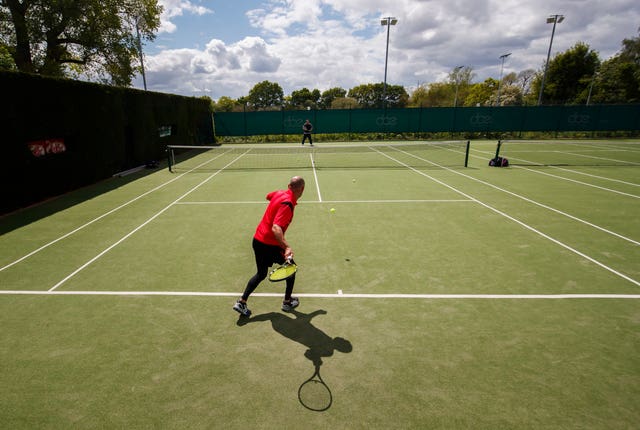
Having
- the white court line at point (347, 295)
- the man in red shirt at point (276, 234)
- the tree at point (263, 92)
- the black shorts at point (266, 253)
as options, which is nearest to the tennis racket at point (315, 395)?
the man in red shirt at point (276, 234)

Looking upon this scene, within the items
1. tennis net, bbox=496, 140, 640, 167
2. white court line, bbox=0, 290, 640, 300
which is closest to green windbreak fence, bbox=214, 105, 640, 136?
tennis net, bbox=496, 140, 640, 167

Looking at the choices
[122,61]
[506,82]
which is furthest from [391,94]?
[122,61]

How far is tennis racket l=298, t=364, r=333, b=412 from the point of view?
350cm

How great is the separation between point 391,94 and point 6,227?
132634 mm

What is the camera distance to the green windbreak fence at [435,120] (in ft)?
111

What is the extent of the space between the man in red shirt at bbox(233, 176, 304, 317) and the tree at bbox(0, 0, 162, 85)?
24.4 m

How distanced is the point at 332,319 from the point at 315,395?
1.46 meters

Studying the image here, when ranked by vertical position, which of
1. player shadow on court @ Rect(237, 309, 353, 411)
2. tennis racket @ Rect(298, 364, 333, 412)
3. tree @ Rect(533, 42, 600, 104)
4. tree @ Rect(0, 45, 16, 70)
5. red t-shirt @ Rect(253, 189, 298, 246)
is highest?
tree @ Rect(533, 42, 600, 104)

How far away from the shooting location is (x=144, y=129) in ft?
63.8

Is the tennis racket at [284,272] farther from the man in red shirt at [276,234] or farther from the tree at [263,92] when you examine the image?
the tree at [263,92]

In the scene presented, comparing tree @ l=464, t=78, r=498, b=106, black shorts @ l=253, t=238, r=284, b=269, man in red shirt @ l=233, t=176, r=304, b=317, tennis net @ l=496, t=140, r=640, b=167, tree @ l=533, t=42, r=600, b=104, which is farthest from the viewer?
tree @ l=464, t=78, r=498, b=106

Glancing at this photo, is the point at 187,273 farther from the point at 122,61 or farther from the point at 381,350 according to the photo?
the point at 122,61

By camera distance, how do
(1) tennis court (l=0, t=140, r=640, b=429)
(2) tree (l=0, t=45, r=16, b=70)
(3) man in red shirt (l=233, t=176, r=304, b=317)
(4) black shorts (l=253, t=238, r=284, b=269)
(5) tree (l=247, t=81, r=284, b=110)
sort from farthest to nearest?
1. (5) tree (l=247, t=81, r=284, b=110)
2. (2) tree (l=0, t=45, r=16, b=70)
3. (4) black shorts (l=253, t=238, r=284, b=269)
4. (3) man in red shirt (l=233, t=176, r=304, b=317)
5. (1) tennis court (l=0, t=140, r=640, b=429)

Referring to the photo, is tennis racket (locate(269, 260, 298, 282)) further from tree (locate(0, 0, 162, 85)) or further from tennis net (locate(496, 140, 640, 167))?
tree (locate(0, 0, 162, 85))
